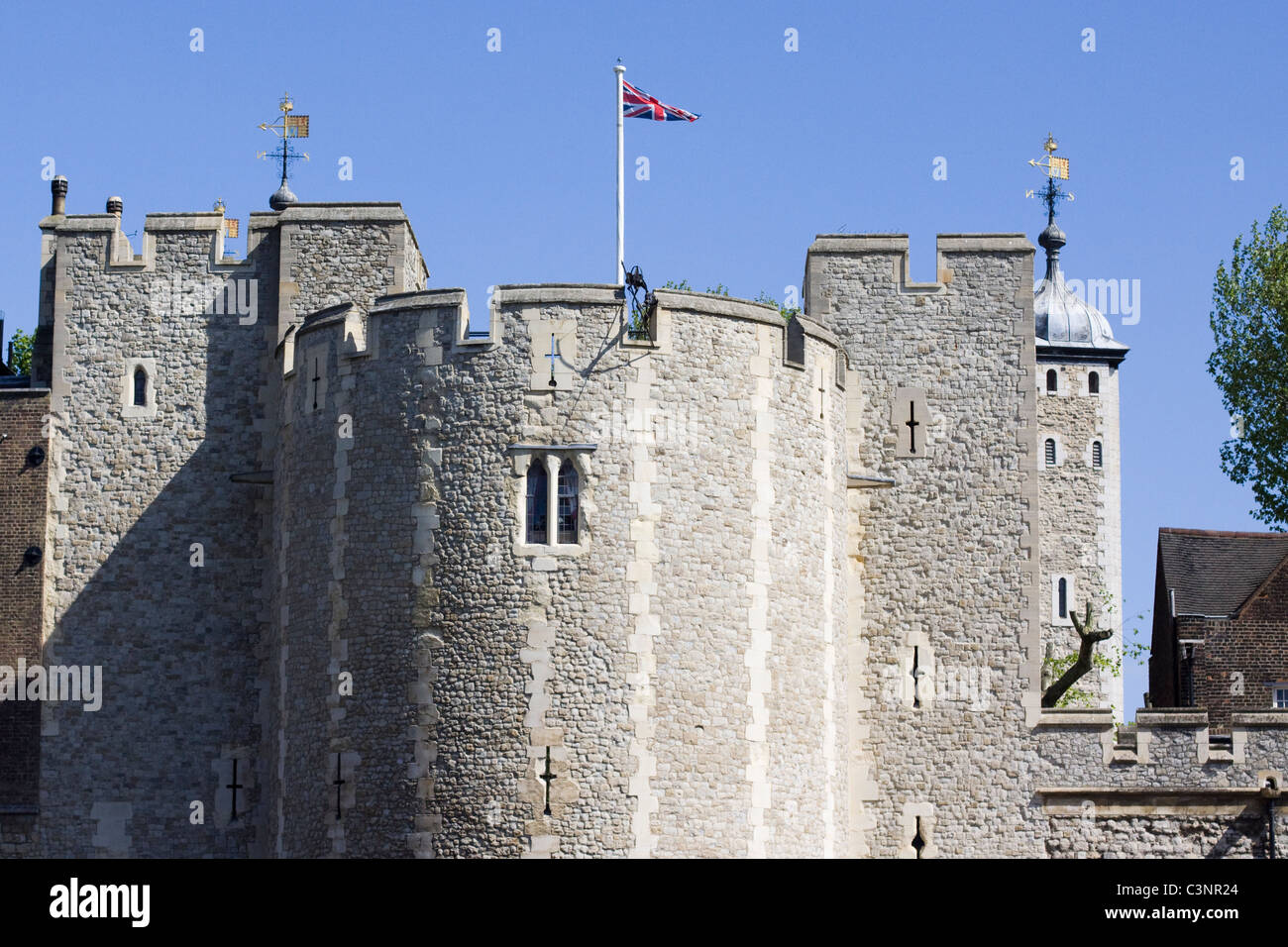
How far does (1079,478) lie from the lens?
6359cm

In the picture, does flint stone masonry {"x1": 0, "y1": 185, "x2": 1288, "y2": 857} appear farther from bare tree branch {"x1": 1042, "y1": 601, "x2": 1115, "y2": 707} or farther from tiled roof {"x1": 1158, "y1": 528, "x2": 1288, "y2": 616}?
tiled roof {"x1": 1158, "y1": 528, "x2": 1288, "y2": 616}

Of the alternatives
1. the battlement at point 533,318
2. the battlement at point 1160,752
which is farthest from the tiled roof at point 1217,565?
the battlement at point 533,318

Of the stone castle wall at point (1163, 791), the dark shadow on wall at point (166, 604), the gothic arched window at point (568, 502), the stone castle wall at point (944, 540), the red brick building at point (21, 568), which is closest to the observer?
the gothic arched window at point (568, 502)

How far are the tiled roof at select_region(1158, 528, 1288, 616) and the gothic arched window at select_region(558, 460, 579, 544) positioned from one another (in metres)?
16.7

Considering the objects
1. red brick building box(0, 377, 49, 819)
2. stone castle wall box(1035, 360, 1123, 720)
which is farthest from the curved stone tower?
stone castle wall box(1035, 360, 1123, 720)

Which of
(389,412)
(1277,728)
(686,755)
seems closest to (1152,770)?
(1277,728)

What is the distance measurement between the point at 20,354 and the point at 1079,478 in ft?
91.3

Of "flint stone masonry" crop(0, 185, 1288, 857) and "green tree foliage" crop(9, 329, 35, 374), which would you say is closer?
"flint stone masonry" crop(0, 185, 1288, 857)

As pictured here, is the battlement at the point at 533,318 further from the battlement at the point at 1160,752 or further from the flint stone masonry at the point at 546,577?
the battlement at the point at 1160,752

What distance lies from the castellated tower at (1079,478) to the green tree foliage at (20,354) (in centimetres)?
2505

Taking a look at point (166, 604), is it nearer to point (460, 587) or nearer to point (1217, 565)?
point (460, 587)

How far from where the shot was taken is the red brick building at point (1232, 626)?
144 feet

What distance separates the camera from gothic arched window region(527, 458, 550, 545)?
3222cm

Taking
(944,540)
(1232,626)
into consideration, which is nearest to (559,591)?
(944,540)
